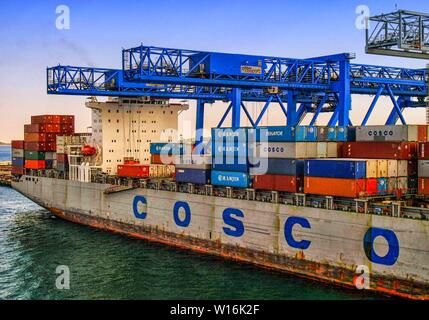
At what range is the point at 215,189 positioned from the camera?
4428cm

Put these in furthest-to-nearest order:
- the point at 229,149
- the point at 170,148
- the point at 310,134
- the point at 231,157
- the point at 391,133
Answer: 1. the point at 170,148
2. the point at 229,149
3. the point at 231,157
4. the point at 310,134
5. the point at 391,133

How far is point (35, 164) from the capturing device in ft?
232

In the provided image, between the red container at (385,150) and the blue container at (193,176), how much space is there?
12878mm

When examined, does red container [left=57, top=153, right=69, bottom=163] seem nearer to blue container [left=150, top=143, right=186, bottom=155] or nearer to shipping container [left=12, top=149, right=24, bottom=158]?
shipping container [left=12, top=149, right=24, bottom=158]

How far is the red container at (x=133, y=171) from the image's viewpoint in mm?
52562

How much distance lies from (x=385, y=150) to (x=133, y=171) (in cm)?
2688

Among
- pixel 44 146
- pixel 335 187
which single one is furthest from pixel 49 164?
pixel 335 187

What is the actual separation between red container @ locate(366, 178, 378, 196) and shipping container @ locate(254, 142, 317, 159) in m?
5.64

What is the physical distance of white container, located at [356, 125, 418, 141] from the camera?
36.3 metres

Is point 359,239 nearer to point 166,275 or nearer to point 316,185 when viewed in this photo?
point 316,185

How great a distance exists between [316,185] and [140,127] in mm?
30779

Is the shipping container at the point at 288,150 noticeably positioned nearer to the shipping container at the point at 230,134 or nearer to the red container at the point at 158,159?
the shipping container at the point at 230,134

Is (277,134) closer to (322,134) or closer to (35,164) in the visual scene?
(322,134)

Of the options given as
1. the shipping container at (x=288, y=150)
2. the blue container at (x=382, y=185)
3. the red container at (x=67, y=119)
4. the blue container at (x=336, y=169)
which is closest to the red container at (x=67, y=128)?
the red container at (x=67, y=119)
